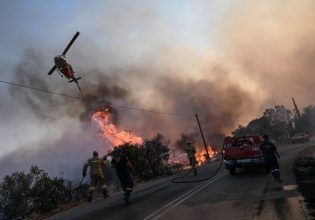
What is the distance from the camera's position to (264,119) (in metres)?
88.7

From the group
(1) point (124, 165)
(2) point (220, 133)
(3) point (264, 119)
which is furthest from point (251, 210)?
(3) point (264, 119)

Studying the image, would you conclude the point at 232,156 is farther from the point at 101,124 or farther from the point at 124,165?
the point at 101,124

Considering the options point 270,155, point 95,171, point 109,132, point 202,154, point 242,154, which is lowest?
point 270,155

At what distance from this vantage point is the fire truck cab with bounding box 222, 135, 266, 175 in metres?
→ 18.7

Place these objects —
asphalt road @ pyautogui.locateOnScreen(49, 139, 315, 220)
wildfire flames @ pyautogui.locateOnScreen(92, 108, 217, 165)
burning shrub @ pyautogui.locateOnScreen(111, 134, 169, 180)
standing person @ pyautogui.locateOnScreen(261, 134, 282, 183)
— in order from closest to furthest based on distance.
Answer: asphalt road @ pyautogui.locateOnScreen(49, 139, 315, 220) → standing person @ pyautogui.locateOnScreen(261, 134, 282, 183) → burning shrub @ pyautogui.locateOnScreen(111, 134, 169, 180) → wildfire flames @ pyautogui.locateOnScreen(92, 108, 217, 165)

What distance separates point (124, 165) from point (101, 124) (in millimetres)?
47140

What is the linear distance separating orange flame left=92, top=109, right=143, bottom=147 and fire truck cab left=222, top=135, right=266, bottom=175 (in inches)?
1446

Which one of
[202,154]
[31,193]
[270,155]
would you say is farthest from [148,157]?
[202,154]

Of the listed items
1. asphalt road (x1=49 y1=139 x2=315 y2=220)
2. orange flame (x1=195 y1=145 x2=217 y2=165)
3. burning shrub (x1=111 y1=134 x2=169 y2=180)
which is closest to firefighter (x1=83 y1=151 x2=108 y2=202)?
asphalt road (x1=49 y1=139 x2=315 y2=220)

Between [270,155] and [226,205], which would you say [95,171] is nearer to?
[270,155]

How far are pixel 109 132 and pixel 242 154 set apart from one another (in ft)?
136

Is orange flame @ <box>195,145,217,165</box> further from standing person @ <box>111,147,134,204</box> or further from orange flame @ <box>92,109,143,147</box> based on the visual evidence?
standing person @ <box>111,147,134,204</box>

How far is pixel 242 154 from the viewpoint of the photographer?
1903 centimetres

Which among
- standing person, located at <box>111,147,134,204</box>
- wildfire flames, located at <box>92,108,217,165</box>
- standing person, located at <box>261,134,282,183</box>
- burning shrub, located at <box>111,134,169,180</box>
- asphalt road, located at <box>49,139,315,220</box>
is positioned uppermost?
wildfire flames, located at <box>92,108,217,165</box>
